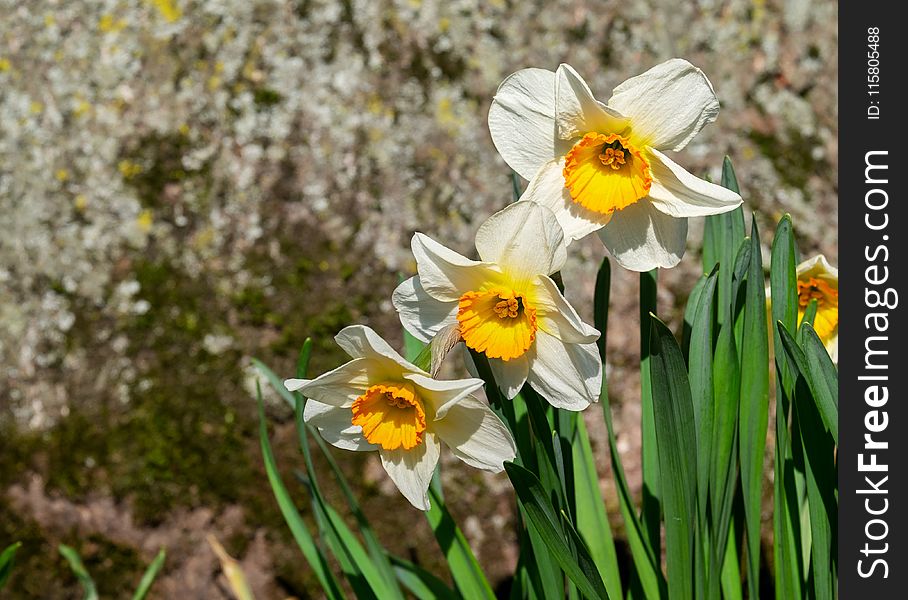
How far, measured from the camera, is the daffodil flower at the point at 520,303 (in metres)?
0.70

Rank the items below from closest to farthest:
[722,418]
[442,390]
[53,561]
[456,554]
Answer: [442,390]
[722,418]
[456,554]
[53,561]

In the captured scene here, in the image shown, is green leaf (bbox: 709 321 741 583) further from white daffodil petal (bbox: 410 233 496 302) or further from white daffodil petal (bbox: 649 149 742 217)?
white daffodil petal (bbox: 410 233 496 302)

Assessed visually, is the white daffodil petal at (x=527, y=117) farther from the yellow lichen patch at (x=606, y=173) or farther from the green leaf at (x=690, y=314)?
the green leaf at (x=690, y=314)

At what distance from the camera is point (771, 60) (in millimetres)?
1513

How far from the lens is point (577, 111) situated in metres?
0.73

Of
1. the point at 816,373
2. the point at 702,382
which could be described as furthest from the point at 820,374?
the point at 702,382

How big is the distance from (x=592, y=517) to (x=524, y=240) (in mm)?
502

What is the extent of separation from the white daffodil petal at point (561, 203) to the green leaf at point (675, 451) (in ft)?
0.41

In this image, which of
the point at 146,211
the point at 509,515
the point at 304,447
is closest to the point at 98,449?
the point at 146,211

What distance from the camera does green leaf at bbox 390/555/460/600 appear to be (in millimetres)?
1137

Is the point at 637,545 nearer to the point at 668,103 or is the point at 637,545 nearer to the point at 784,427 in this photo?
the point at 784,427

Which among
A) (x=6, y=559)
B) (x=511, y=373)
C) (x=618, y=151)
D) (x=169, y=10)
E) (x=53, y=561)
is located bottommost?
(x=53, y=561)
